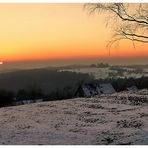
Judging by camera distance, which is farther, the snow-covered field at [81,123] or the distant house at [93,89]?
the distant house at [93,89]

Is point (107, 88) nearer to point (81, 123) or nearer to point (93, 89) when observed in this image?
point (93, 89)

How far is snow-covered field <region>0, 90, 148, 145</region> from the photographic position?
59.2 feet

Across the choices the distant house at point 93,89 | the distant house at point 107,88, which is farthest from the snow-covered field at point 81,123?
the distant house at point 107,88

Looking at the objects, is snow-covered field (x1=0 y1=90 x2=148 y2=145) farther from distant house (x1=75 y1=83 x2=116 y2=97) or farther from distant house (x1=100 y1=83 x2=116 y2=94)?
distant house (x1=100 y1=83 x2=116 y2=94)

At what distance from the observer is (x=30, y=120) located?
81.4 feet

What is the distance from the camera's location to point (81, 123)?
23.9m

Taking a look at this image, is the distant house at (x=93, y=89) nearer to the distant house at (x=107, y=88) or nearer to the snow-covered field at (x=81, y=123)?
the distant house at (x=107, y=88)

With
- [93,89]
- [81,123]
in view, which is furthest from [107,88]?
[81,123]

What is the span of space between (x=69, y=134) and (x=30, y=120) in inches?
222

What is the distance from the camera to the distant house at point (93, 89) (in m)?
61.6

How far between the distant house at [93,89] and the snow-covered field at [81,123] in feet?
84.6

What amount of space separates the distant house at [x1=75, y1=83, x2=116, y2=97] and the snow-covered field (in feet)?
84.6

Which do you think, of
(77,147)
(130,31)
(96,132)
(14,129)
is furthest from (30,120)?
(77,147)

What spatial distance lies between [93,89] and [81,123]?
3982cm
